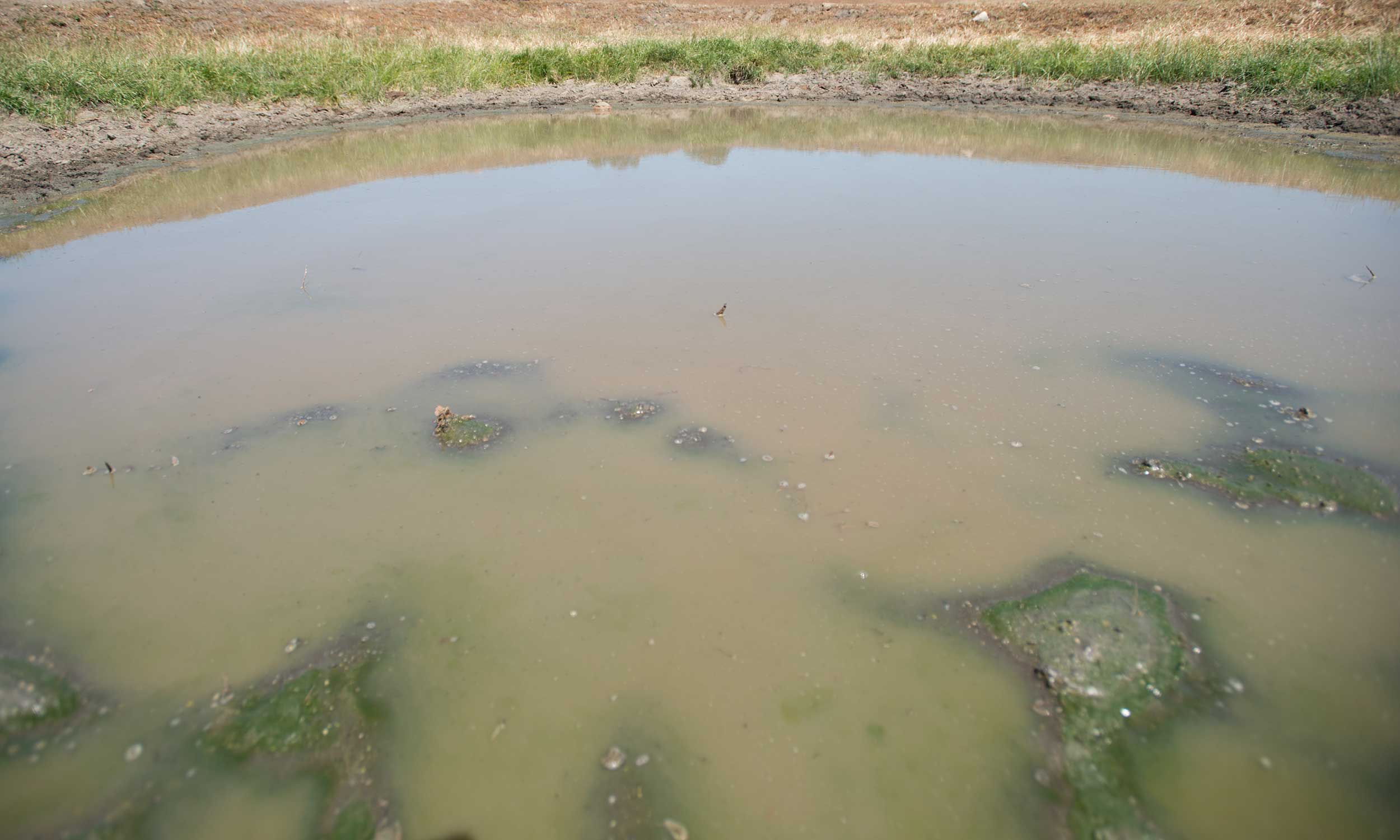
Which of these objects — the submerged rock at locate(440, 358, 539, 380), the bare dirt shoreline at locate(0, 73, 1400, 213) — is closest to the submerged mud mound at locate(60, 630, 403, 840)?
the submerged rock at locate(440, 358, 539, 380)

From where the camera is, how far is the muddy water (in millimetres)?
2617

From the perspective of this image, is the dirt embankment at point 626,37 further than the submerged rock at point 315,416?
Yes

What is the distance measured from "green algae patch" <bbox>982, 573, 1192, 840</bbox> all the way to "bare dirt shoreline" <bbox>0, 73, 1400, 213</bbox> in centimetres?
1148

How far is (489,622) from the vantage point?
3264mm

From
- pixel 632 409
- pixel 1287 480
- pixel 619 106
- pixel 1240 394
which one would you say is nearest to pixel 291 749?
pixel 632 409

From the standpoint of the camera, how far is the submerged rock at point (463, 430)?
4.49 meters

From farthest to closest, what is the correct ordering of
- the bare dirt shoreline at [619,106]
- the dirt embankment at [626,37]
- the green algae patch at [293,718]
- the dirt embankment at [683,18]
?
1. the dirt embankment at [683,18]
2. the dirt embankment at [626,37]
3. the bare dirt shoreline at [619,106]
4. the green algae patch at [293,718]

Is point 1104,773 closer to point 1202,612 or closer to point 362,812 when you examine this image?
point 1202,612

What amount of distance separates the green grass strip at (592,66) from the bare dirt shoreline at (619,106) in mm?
321

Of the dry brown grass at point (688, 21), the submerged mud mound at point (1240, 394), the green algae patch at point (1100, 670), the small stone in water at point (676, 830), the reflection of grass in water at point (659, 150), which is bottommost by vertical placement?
the reflection of grass in water at point (659, 150)

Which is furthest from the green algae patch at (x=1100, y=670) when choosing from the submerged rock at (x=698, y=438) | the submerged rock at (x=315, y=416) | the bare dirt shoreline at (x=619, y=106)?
the bare dirt shoreline at (x=619, y=106)

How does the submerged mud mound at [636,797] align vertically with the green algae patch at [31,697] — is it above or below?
above

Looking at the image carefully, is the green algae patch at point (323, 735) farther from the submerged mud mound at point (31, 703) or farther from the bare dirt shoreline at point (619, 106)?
the bare dirt shoreline at point (619, 106)

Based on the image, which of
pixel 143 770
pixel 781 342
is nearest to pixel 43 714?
pixel 143 770
